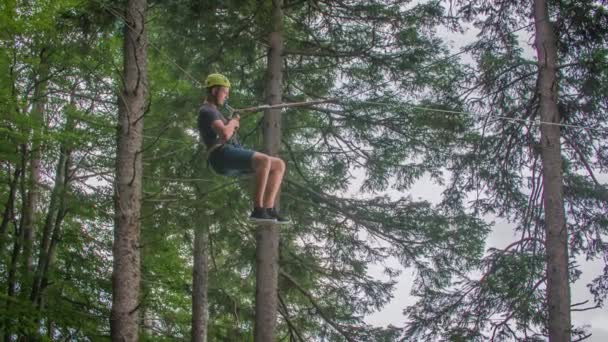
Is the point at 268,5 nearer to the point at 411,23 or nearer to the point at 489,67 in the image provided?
the point at 411,23

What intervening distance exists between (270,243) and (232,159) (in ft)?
11.5

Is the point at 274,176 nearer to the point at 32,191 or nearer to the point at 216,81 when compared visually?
the point at 216,81

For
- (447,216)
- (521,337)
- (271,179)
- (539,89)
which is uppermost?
(539,89)

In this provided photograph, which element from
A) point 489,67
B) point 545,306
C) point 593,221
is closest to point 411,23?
point 489,67

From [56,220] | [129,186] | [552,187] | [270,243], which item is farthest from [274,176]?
[56,220]

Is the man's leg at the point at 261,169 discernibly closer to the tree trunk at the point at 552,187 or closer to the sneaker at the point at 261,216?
the sneaker at the point at 261,216

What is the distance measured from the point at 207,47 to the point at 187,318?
23.8 ft

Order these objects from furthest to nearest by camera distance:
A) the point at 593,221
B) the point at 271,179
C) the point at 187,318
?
the point at 187,318
the point at 593,221
the point at 271,179

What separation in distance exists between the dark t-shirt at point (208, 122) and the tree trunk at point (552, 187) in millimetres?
5671

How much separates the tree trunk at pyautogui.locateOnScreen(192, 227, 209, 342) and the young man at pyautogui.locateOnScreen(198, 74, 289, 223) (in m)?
6.27

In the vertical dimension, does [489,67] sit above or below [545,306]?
Answer: above

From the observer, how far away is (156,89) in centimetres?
1234

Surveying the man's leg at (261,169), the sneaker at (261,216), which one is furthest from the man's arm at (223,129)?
the sneaker at (261,216)

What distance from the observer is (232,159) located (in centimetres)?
657
